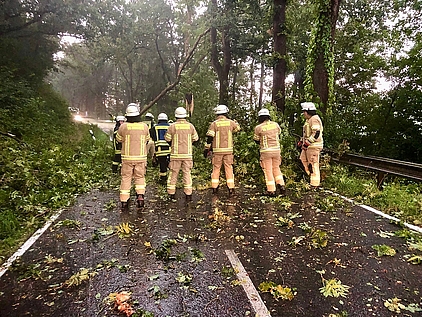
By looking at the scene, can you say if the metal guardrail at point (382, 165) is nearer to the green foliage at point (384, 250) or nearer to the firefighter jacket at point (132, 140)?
the green foliage at point (384, 250)

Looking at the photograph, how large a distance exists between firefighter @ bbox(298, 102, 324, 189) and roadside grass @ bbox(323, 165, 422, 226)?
618mm

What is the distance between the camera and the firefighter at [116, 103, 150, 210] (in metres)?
6.81

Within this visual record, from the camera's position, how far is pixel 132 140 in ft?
22.4

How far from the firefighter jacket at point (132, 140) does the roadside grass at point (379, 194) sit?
4871 mm

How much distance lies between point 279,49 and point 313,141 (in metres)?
6.41

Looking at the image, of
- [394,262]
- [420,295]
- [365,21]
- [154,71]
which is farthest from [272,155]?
[154,71]

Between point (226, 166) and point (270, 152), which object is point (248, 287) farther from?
point (226, 166)

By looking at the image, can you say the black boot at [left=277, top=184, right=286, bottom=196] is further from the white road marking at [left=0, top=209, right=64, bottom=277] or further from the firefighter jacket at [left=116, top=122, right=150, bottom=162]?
the white road marking at [left=0, top=209, right=64, bottom=277]

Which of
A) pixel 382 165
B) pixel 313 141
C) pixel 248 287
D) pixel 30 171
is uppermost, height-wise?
pixel 313 141

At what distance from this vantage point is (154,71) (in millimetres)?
36906

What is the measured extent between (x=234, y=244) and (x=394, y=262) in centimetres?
213

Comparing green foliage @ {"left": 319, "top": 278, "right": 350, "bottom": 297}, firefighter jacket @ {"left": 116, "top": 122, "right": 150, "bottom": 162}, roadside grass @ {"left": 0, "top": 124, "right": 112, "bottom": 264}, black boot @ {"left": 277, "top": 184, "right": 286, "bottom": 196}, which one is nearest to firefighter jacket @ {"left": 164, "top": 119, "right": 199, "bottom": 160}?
firefighter jacket @ {"left": 116, "top": 122, "right": 150, "bottom": 162}

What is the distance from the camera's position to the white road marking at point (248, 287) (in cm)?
319

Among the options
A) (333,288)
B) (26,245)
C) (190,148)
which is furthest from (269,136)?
(26,245)
